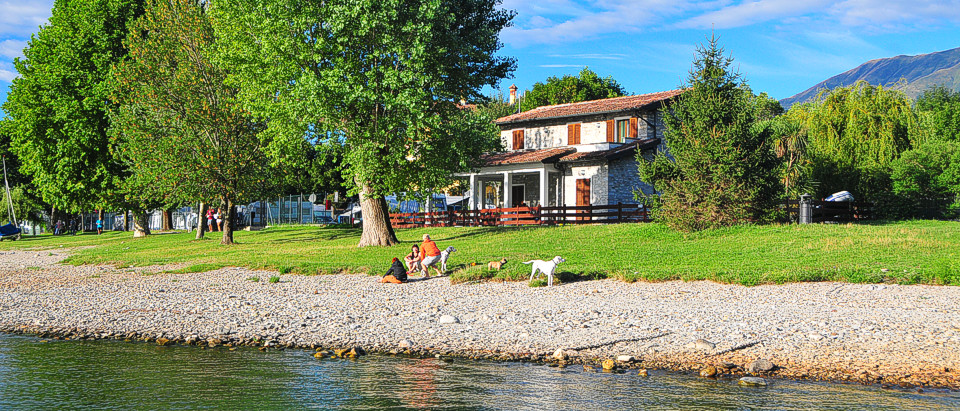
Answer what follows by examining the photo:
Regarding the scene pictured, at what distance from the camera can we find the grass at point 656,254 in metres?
16.0

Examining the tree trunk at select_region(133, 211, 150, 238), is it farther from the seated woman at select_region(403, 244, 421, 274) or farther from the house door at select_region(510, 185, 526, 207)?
the seated woman at select_region(403, 244, 421, 274)

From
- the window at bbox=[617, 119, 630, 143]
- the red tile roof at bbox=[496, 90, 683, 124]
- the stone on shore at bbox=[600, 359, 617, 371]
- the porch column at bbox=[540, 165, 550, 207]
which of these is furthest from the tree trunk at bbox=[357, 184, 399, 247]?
the stone on shore at bbox=[600, 359, 617, 371]

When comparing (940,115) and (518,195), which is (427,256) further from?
(940,115)

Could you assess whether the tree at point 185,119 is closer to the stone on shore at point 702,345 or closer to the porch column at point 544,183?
the porch column at point 544,183

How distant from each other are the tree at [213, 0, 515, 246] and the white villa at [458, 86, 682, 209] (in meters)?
10.2

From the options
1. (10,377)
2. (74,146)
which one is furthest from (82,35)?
(10,377)

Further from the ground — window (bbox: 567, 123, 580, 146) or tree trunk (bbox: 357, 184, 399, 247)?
window (bbox: 567, 123, 580, 146)

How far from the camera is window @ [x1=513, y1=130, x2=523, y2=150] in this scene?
4653cm

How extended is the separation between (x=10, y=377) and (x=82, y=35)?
3744cm

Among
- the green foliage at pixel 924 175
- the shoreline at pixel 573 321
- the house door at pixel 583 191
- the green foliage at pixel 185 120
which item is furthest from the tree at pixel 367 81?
the green foliage at pixel 924 175

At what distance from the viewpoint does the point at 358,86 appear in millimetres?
Answer: 25219

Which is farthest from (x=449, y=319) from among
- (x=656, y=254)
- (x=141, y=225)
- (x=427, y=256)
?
(x=141, y=225)

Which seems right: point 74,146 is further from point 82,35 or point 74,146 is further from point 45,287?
point 45,287

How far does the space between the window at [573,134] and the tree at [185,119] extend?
1788cm
